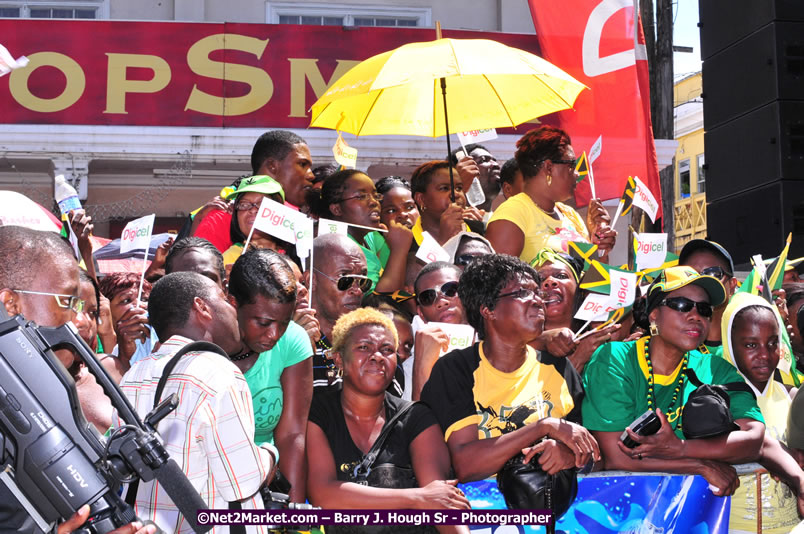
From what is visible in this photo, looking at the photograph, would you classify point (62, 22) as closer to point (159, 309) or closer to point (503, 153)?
point (503, 153)

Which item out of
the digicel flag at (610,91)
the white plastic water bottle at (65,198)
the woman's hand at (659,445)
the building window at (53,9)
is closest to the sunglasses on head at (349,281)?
the white plastic water bottle at (65,198)

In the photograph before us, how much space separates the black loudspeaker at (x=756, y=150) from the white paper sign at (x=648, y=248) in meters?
3.96

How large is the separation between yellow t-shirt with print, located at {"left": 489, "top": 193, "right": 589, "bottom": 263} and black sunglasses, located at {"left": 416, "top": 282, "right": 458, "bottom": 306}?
0.91 meters

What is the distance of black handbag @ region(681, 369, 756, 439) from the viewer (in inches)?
169

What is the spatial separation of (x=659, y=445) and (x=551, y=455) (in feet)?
1.88

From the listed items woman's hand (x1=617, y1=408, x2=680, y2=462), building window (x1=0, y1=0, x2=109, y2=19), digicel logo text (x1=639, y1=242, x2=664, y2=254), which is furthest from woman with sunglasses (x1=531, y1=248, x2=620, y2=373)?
building window (x1=0, y1=0, x2=109, y2=19)

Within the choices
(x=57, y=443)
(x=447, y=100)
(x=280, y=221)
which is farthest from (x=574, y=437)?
(x=447, y=100)

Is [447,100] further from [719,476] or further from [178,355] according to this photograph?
A: [178,355]

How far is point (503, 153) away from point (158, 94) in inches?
144

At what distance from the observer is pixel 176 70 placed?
10508mm

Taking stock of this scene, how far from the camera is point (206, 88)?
415 inches

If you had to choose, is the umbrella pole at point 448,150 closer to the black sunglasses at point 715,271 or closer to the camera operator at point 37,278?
the black sunglasses at point 715,271

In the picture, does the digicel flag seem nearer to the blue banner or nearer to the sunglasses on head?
the sunglasses on head

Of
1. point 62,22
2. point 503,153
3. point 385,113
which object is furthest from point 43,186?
point 385,113
